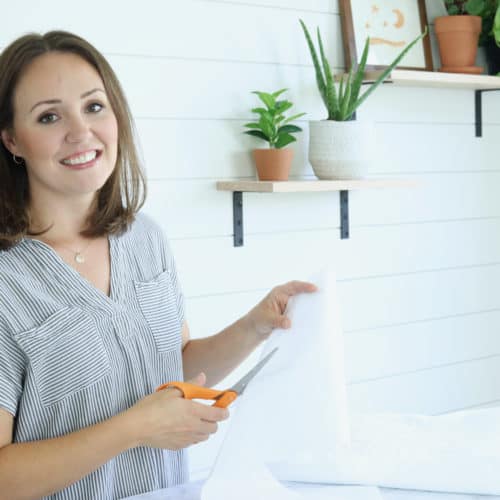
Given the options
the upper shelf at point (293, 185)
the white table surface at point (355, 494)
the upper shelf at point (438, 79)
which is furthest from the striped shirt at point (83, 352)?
the upper shelf at point (438, 79)

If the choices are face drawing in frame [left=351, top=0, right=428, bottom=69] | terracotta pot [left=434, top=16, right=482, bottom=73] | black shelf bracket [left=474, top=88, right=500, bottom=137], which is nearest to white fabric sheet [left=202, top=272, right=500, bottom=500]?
face drawing in frame [left=351, top=0, right=428, bottom=69]

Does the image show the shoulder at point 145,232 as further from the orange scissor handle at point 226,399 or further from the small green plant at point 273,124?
the small green plant at point 273,124

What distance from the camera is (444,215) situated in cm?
248

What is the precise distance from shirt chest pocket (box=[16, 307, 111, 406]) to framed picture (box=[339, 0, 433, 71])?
125 centimetres

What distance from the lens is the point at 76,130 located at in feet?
4.04

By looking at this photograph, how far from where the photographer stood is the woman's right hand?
110cm

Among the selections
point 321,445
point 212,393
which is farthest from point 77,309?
point 321,445

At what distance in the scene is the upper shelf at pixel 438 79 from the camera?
2137 millimetres

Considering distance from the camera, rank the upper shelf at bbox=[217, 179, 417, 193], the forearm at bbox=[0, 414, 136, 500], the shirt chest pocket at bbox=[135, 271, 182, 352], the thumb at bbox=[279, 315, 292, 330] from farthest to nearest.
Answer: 1. the upper shelf at bbox=[217, 179, 417, 193]
2. the shirt chest pocket at bbox=[135, 271, 182, 352]
3. the thumb at bbox=[279, 315, 292, 330]
4. the forearm at bbox=[0, 414, 136, 500]

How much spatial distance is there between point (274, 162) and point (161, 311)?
0.76 meters

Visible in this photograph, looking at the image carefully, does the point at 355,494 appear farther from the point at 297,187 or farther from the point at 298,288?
the point at 297,187

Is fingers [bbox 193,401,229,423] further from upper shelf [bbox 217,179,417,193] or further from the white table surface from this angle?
upper shelf [bbox 217,179,417,193]

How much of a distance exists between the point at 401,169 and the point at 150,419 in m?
1.49

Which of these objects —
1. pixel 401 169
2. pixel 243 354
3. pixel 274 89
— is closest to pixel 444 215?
pixel 401 169
